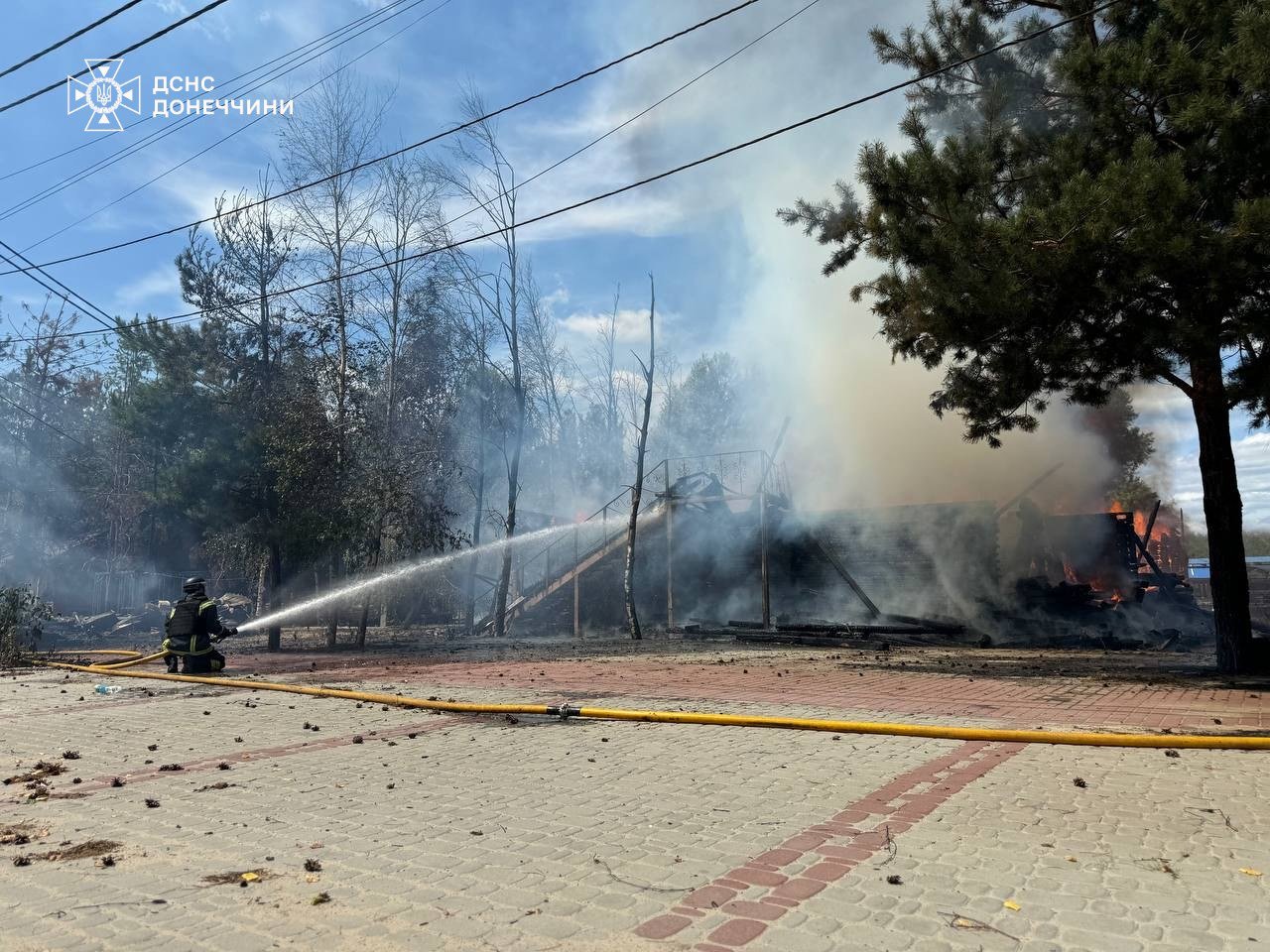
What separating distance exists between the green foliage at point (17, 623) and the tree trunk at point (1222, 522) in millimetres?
18550

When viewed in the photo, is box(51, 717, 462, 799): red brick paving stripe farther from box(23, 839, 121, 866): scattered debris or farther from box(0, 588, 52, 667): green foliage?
box(0, 588, 52, 667): green foliage

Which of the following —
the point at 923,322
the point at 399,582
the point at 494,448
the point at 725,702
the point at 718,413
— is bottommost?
the point at 725,702

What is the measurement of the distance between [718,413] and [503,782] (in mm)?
43062

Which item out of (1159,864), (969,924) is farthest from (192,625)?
(1159,864)

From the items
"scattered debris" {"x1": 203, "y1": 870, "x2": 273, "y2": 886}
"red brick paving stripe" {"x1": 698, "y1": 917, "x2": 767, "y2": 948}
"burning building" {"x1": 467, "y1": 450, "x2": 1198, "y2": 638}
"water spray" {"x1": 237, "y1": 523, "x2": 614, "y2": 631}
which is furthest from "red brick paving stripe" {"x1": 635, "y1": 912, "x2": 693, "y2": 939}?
"burning building" {"x1": 467, "y1": 450, "x2": 1198, "y2": 638}

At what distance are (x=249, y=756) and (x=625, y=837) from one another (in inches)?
145

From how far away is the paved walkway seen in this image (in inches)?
122

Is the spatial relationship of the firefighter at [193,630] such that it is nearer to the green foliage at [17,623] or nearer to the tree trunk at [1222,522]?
the green foliage at [17,623]

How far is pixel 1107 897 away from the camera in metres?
3.32

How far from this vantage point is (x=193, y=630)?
12.1 meters

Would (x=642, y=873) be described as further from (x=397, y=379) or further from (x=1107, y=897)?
(x=397, y=379)

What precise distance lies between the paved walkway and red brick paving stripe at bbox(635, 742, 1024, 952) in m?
0.02

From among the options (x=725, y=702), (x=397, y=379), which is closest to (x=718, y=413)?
(x=397, y=379)

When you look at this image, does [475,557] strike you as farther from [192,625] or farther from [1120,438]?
[1120,438]
